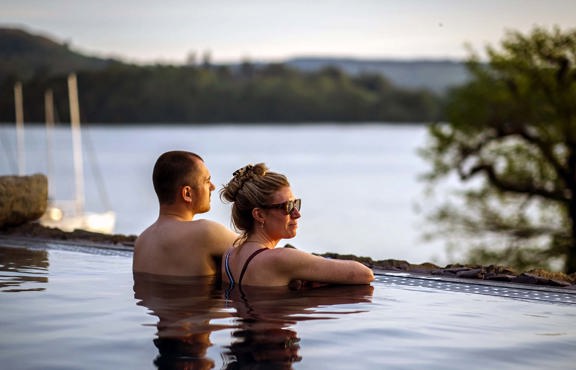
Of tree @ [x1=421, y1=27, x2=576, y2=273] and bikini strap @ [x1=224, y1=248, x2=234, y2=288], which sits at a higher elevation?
tree @ [x1=421, y1=27, x2=576, y2=273]

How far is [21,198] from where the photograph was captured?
9.95m

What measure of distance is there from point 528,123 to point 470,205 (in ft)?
10.6

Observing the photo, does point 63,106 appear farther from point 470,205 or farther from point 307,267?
point 307,267

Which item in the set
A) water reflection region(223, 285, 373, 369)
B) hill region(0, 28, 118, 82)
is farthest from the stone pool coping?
hill region(0, 28, 118, 82)

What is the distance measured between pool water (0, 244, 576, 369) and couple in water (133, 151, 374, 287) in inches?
4.3

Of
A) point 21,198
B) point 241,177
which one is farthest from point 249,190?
point 21,198

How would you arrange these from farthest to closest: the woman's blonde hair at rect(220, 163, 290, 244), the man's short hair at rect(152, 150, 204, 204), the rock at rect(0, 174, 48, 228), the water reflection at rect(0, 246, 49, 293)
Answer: the rock at rect(0, 174, 48, 228) → the water reflection at rect(0, 246, 49, 293) → the man's short hair at rect(152, 150, 204, 204) → the woman's blonde hair at rect(220, 163, 290, 244)

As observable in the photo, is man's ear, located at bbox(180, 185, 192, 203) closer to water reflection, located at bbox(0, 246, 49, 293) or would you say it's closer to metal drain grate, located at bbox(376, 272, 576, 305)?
water reflection, located at bbox(0, 246, 49, 293)

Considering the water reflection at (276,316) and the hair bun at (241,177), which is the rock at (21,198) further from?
the hair bun at (241,177)

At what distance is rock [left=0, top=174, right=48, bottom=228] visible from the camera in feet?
32.2

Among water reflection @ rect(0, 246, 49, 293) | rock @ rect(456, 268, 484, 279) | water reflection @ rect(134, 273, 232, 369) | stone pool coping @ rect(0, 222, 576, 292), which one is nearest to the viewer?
water reflection @ rect(134, 273, 232, 369)

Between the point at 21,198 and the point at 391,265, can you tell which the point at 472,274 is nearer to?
the point at 391,265

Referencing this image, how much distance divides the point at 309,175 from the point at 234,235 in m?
88.6

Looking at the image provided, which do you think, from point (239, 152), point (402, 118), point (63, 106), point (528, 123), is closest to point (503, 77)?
point (528, 123)
